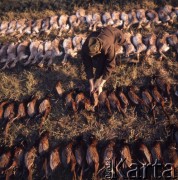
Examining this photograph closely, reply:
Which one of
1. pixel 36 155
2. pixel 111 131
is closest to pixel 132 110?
pixel 111 131

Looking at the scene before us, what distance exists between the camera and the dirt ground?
6.10 meters

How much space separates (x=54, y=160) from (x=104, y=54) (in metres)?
2.33

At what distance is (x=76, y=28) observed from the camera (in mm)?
8633

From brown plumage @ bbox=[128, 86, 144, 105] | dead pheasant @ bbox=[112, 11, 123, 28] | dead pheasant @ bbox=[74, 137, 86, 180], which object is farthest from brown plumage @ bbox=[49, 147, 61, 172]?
dead pheasant @ bbox=[112, 11, 123, 28]

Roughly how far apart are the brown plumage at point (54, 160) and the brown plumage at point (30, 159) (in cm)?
38

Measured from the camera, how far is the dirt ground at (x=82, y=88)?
6.10 m

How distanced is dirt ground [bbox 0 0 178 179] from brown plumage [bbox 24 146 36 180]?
0.45 m

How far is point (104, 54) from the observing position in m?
5.73

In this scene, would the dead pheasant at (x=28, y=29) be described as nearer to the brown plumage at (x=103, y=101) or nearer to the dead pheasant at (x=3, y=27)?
the dead pheasant at (x=3, y=27)

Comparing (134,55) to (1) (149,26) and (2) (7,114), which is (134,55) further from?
(2) (7,114)

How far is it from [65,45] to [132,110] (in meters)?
2.73

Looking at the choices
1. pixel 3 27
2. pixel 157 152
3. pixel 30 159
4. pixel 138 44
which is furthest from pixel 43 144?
pixel 3 27

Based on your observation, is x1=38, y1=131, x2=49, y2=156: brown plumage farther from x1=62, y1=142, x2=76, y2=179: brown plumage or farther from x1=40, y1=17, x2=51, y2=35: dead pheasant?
x1=40, y1=17, x2=51, y2=35: dead pheasant

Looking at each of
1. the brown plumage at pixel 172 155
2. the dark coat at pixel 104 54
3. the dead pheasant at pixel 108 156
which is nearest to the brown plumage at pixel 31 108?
the dark coat at pixel 104 54
